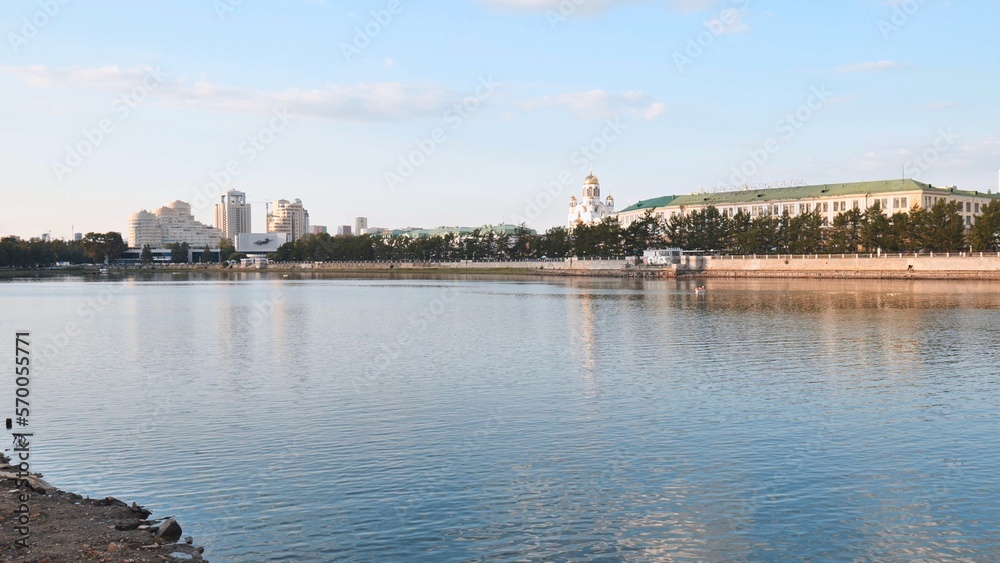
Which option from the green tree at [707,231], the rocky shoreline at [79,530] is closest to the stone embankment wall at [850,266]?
the green tree at [707,231]

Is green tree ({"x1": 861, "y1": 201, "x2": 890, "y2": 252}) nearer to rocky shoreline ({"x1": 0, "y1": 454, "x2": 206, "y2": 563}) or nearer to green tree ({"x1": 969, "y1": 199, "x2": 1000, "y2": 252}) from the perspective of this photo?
green tree ({"x1": 969, "y1": 199, "x2": 1000, "y2": 252})

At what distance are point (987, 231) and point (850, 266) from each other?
859 inches

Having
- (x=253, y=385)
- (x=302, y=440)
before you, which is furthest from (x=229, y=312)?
(x=302, y=440)

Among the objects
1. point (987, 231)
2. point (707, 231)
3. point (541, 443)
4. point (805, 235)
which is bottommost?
point (541, 443)

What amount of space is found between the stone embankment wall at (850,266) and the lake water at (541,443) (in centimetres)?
8780

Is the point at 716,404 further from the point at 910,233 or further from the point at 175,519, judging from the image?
the point at 910,233

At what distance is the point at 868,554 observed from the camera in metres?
16.2

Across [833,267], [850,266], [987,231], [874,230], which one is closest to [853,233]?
[874,230]

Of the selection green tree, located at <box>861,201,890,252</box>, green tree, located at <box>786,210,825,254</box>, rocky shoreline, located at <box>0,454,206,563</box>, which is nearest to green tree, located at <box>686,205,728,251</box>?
green tree, located at <box>786,210,825,254</box>

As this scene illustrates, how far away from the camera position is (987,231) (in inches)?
5290

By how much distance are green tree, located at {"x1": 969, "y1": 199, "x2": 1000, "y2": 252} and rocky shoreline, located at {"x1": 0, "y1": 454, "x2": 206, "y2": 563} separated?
143052 millimetres

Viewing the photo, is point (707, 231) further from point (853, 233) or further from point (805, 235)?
point (853, 233)

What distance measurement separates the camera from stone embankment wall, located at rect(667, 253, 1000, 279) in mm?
131500

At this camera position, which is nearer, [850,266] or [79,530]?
[79,530]
